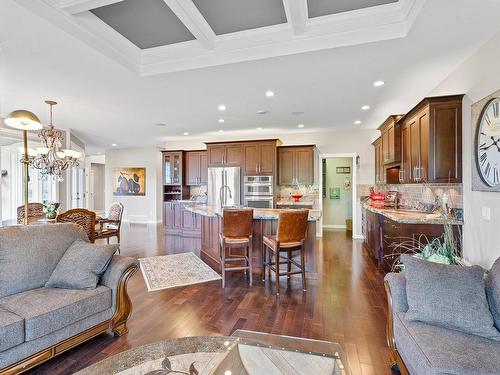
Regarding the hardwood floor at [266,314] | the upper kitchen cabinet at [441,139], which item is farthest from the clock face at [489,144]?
the hardwood floor at [266,314]

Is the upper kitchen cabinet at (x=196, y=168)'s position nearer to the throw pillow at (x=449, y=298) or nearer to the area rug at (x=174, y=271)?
the area rug at (x=174, y=271)

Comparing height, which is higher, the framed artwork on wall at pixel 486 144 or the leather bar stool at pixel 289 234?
the framed artwork on wall at pixel 486 144

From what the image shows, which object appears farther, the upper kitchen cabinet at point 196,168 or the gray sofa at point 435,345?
the upper kitchen cabinet at point 196,168

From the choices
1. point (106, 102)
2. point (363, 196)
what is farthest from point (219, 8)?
point (363, 196)

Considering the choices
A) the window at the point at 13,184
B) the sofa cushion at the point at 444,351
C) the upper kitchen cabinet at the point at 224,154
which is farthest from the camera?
the upper kitchen cabinet at the point at 224,154

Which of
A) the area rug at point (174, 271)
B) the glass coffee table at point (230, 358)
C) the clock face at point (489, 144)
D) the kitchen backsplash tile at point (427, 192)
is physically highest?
the clock face at point (489, 144)

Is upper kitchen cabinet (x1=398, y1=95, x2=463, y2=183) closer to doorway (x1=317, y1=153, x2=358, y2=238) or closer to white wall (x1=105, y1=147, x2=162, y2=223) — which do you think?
doorway (x1=317, y1=153, x2=358, y2=238)

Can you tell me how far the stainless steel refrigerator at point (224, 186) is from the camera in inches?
276

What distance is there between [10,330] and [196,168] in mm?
6409

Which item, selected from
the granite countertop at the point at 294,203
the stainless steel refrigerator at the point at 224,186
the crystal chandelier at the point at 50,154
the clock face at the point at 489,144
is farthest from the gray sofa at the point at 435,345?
the crystal chandelier at the point at 50,154

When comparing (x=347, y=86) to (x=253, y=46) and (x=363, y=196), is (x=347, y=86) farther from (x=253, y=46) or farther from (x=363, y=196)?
(x=363, y=196)

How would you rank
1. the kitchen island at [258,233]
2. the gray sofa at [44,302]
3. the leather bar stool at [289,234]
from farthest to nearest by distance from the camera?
the kitchen island at [258,233] < the leather bar stool at [289,234] < the gray sofa at [44,302]

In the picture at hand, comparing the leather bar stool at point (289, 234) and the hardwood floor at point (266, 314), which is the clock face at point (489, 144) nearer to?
the hardwood floor at point (266, 314)

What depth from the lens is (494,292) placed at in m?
1.67
